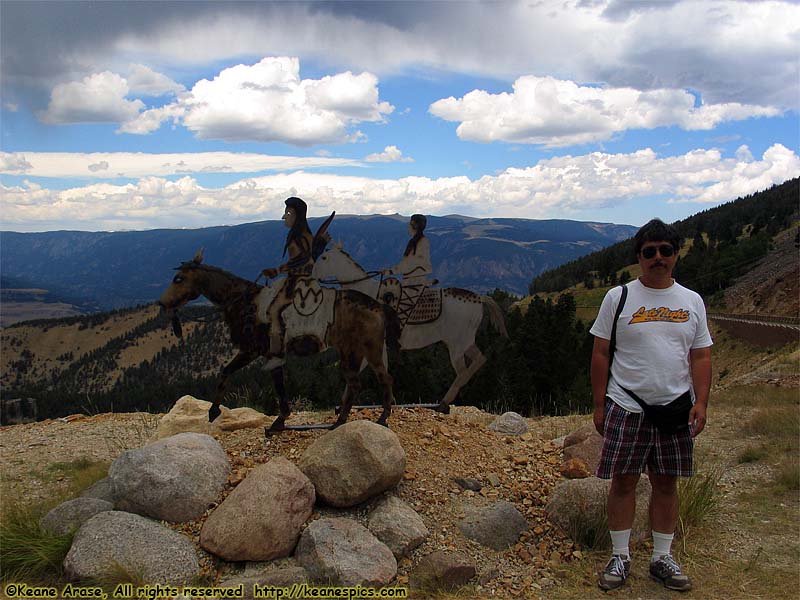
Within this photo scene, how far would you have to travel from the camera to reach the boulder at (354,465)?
20.5 feet

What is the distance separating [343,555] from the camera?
5461 mm

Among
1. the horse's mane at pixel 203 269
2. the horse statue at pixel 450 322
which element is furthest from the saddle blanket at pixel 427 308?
the horse's mane at pixel 203 269

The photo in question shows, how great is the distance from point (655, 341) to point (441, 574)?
291 centimetres

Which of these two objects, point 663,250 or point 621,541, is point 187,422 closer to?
point 621,541

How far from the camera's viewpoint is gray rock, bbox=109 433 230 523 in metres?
6.05

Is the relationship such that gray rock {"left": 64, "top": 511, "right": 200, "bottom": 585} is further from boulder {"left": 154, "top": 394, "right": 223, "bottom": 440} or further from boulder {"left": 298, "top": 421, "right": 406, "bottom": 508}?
boulder {"left": 154, "top": 394, "right": 223, "bottom": 440}

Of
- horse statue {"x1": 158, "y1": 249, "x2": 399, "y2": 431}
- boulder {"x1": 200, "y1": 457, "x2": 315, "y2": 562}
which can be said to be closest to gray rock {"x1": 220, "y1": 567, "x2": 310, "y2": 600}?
boulder {"x1": 200, "y1": 457, "x2": 315, "y2": 562}

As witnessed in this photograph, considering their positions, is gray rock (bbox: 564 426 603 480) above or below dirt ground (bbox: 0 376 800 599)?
above

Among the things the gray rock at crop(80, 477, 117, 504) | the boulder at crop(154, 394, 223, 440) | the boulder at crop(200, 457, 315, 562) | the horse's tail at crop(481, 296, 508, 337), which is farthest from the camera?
the horse's tail at crop(481, 296, 508, 337)

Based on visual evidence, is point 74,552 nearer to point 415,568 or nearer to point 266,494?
point 266,494

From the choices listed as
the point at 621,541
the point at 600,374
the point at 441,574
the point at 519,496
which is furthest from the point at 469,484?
the point at 600,374

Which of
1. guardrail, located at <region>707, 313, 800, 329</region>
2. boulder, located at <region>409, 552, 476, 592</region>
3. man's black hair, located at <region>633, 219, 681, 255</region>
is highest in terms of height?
man's black hair, located at <region>633, 219, 681, 255</region>

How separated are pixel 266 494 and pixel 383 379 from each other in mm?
2967

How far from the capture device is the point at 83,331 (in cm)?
14738
